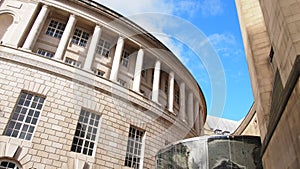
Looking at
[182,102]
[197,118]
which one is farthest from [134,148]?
[197,118]

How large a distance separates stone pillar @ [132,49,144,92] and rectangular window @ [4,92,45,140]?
7490 millimetres

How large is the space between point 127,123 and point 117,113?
39.0 inches

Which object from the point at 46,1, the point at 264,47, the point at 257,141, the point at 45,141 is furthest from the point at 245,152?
the point at 46,1

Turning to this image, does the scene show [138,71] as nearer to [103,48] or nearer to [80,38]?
[103,48]

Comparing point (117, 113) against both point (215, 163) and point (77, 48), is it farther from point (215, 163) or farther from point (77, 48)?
point (215, 163)

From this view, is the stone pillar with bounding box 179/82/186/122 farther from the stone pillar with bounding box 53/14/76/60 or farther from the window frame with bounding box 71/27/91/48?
the stone pillar with bounding box 53/14/76/60

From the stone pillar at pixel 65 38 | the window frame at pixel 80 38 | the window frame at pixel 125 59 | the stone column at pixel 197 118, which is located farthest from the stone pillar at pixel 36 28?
the stone column at pixel 197 118

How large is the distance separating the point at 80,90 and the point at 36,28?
627 cm

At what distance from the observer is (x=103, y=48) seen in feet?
69.2

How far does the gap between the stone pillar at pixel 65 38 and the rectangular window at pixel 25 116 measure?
3918 millimetres

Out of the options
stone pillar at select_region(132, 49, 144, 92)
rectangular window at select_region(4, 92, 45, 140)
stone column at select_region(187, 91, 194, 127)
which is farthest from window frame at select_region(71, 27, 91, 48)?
stone column at select_region(187, 91, 194, 127)

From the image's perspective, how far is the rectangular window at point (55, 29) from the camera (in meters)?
19.5

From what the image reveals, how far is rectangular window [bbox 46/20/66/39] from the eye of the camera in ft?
64.1

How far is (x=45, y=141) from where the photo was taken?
13008 millimetres
